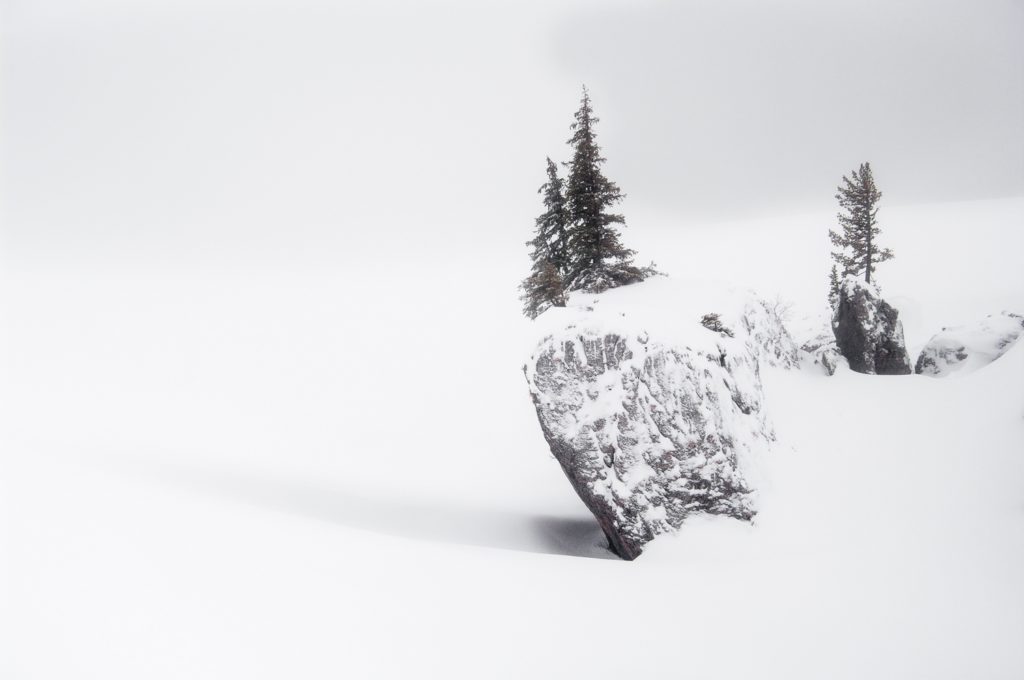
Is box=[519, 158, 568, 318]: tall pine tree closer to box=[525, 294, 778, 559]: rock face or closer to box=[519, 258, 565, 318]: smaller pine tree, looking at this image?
box=[519, 258, 565, 318]: smaller pine tree

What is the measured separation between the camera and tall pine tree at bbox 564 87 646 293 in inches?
684

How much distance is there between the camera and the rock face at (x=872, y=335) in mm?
20688

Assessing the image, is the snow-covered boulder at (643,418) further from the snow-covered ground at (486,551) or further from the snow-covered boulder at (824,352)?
the snow-covered boulder at (824,352)

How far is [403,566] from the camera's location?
36.7ft

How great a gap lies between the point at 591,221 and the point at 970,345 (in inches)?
752

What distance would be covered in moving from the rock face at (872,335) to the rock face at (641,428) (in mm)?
12911

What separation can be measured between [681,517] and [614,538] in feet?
6.82

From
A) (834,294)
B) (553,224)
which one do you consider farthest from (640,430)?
(834,294)

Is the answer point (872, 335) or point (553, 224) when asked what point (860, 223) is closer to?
point (872, 335)

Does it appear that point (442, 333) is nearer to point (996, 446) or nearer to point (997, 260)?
point (996, 446)

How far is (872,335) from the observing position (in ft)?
68.5

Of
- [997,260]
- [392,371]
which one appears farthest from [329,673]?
[997,260]

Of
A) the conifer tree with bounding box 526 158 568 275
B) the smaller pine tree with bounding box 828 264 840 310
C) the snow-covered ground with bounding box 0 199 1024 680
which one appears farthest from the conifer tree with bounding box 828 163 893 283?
the conifer tree with bounding box 526 158 568 275

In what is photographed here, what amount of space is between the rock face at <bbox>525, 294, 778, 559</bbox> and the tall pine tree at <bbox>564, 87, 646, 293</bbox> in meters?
5.99
